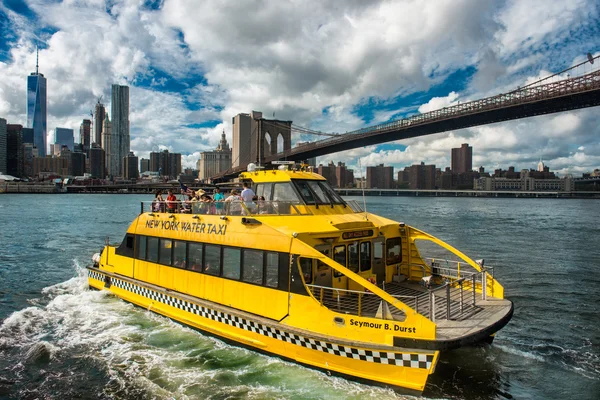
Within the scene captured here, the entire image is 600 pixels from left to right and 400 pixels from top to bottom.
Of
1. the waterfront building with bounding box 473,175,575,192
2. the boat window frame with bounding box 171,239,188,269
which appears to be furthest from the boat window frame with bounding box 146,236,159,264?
the waterfront building with bounding box 473,175,575,192

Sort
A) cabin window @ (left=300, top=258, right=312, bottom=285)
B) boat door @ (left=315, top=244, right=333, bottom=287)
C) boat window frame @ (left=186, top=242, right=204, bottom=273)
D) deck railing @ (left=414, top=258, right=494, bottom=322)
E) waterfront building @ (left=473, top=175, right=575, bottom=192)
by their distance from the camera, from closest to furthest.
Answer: deck railing @ (left=414, top=258, right=494, bottom=322) < cabin window @ (left=300, top=258, right=312, bottom=285) < boat door @ (left=315, top=244, right=333, bottom=287) < boat window frame @ (left=186, top=242, right=204, bottom=273) < waterfront building @ (left=473, top=175, right=575, bottom=192)

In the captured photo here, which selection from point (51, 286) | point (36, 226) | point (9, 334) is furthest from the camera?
point (36, 226)

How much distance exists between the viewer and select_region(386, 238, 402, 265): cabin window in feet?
30.2

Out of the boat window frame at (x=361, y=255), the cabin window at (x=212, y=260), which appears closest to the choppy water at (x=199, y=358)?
the cabin window at (x=212, y=260)

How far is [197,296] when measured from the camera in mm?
9141

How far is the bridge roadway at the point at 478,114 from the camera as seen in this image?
155 ft

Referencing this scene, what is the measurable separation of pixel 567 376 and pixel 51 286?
14.9 m

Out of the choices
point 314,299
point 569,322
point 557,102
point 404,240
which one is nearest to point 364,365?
point 314,299

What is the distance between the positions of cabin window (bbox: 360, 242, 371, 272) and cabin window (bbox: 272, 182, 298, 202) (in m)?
1.70

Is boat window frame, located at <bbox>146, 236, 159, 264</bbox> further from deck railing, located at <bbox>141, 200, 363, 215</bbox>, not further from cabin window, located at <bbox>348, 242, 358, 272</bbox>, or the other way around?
cabin window, located at <bbox>348, 242, 358, 272</bbox>

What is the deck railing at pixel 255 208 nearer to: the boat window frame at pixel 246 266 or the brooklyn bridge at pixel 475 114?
the boat window frame at pixel 246 266

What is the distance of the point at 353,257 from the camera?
8391 millimetres

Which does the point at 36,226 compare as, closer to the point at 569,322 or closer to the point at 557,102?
the point at 569,322

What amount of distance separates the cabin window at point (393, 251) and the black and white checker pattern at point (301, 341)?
2961 millimetres
